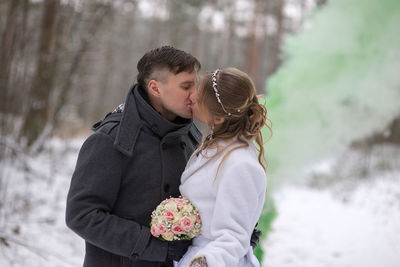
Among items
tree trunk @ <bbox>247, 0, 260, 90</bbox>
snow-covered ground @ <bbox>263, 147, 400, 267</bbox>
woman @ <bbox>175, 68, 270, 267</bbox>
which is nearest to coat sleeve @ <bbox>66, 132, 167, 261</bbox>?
woman @ <bbox>175, 68, 270, 267</bbox>

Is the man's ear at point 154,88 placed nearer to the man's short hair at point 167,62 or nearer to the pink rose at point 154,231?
the man's short hair at point 167,62

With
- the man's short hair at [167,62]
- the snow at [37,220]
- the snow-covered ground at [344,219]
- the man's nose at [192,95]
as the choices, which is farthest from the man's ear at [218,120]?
the snow-covered ground at [344,219]

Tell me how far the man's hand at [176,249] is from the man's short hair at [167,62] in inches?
34.1

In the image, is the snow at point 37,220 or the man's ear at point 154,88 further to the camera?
the snow at point 37,220

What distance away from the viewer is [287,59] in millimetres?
6102

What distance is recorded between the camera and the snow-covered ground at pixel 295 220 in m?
5.34

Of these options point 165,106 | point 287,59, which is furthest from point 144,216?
point 287,59

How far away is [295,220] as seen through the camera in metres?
8.86

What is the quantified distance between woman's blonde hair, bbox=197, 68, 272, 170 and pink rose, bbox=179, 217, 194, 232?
1.16 ft

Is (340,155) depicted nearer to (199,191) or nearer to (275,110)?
(275,110)

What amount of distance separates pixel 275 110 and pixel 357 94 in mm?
1802

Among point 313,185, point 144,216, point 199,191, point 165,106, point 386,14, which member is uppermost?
point 386,14

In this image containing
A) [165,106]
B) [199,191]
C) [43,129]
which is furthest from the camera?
[43,129]

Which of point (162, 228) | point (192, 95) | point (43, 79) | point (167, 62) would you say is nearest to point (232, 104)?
point (192, 95)
